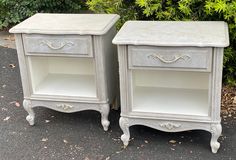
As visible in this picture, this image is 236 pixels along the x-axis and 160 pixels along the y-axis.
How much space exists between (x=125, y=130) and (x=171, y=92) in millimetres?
462

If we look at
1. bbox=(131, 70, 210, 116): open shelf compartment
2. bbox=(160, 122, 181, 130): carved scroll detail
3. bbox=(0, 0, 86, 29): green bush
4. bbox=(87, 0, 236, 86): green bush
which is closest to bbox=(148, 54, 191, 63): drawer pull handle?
bbox=(131, 70, 210, 116): open shelf compartment

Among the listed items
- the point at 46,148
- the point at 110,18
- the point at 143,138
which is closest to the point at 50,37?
the point at 110,18

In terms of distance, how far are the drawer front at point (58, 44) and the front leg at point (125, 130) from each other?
1.60 feet

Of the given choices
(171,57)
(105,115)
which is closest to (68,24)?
(105,115)

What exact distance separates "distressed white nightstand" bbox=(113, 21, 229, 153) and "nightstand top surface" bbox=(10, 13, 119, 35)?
7.0 inches

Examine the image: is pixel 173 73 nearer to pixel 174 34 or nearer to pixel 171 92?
pixel 171 92

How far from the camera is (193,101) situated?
277 centimetres

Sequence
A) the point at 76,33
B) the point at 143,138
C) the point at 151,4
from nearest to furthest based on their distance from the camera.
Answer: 1. the point at 76,33
2. the point at 143,138
3. the point at 151,4

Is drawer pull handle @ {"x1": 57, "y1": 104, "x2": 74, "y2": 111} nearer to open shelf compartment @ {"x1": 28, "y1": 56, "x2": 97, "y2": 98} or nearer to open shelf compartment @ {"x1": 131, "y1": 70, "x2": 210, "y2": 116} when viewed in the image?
open shelf compartment @ {"x1": 28, "y1": 56, "x2": 97, "y2": 98}

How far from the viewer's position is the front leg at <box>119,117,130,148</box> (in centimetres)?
271

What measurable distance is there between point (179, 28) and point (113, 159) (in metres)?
0.95

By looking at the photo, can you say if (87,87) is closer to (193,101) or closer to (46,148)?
(46,148)

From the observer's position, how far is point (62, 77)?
3248mm

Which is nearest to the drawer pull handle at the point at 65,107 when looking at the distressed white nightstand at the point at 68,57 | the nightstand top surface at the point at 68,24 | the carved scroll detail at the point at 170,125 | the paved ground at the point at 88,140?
the distressed white nightstand at the point at 68,57
